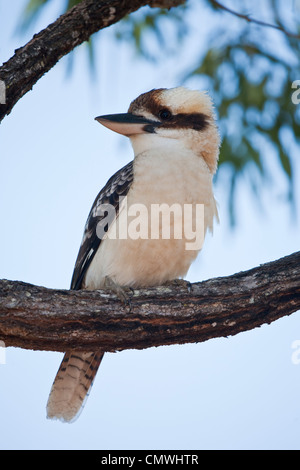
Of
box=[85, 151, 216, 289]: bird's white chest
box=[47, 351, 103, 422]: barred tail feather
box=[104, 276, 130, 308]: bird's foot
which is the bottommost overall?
box=[47, 351, 103, 422]: barred tail feather

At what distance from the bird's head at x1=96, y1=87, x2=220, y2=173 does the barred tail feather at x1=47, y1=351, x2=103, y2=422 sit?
92 cm

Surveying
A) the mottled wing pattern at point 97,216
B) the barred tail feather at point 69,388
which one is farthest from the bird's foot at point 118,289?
the barred tail feather at point 69,388

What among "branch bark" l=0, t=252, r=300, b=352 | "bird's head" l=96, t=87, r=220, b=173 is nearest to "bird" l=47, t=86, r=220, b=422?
"bird's head" l=96, t=87, r=220, b=173

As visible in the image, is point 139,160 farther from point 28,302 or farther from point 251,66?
point 251,66

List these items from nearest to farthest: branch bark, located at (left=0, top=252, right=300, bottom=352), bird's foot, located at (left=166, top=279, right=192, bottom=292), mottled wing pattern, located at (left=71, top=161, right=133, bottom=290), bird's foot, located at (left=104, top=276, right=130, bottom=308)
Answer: branch bark, located at (left=0, top=252, right=300, bottom=352) < bird's foot, located at (left=104, top=276, right=130, bottom=308) < bird's foot, located at (left=166, top=279, right=192, bottom=292) < mottled wing pattern, located at (left=71, top=161, right=133, bottom=290)

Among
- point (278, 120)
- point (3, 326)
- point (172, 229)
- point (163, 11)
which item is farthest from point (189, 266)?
point (163, 11)

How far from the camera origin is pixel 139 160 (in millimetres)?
2984

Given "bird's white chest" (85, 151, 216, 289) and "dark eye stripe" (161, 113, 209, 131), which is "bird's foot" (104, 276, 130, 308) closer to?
"bird's white chest" (85, 151, 216, 289)

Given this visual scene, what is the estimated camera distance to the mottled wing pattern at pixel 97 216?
293 centimetres

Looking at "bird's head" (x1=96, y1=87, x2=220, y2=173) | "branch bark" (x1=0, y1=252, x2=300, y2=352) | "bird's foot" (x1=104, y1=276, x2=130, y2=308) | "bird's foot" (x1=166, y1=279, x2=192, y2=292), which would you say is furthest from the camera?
"bird's head" (x1=96, y1=87, x2=220, y2=173)

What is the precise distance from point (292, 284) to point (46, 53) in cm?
121

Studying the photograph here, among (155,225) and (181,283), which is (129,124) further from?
(181,283)

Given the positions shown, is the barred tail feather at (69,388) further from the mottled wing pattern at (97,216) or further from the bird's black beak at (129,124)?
the bird's black beak at (129,124)

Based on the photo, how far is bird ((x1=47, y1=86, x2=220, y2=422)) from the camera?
2836 mm
